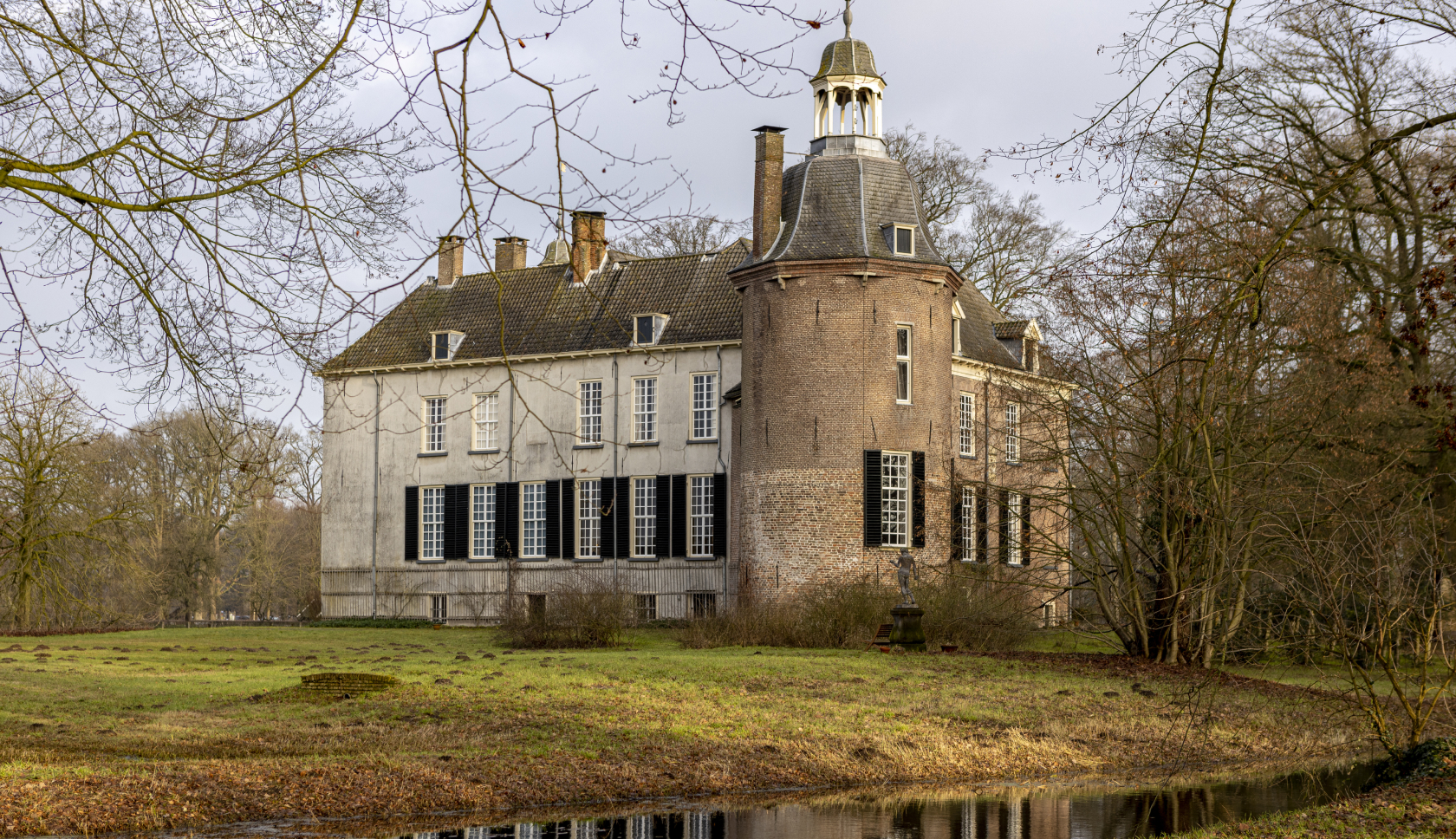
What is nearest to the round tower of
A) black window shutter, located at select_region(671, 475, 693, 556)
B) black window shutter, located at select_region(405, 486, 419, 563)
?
black window shutter, located at select_region(671, 475, 693, 556)

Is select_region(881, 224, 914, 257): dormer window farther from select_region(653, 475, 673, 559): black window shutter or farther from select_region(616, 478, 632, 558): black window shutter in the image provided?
select_region(616, 478, 632, 558): black window shutter

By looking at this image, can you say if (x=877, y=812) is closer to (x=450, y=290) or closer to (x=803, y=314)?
(x=803, y=314)

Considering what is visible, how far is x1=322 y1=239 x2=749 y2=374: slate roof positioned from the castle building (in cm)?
7

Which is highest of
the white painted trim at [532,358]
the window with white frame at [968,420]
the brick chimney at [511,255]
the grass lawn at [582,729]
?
the brick chimney at [511,255]

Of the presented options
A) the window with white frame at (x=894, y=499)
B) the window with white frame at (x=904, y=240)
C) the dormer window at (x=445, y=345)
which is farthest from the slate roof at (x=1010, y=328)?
the dormer window at (x=445, y=345)

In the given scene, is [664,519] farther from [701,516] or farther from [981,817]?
[981,817]

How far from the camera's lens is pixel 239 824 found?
974 centimetres

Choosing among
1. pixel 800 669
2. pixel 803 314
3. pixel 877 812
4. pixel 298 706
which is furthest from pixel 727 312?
pixel 877 812

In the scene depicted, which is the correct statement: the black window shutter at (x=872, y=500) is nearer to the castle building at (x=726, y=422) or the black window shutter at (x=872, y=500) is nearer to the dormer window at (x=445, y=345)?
the castle building at (x=726, y=422)

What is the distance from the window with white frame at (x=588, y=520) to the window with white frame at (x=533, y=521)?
114 centimetres

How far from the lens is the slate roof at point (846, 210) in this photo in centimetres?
2983

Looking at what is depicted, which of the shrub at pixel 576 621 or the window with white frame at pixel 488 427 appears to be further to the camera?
the window with white frame at pixel 488 427

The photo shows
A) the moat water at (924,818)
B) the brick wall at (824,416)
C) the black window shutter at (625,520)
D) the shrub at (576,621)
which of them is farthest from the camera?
the black window shutter at (625,520)

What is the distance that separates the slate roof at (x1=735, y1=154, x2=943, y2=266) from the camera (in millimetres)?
29834
